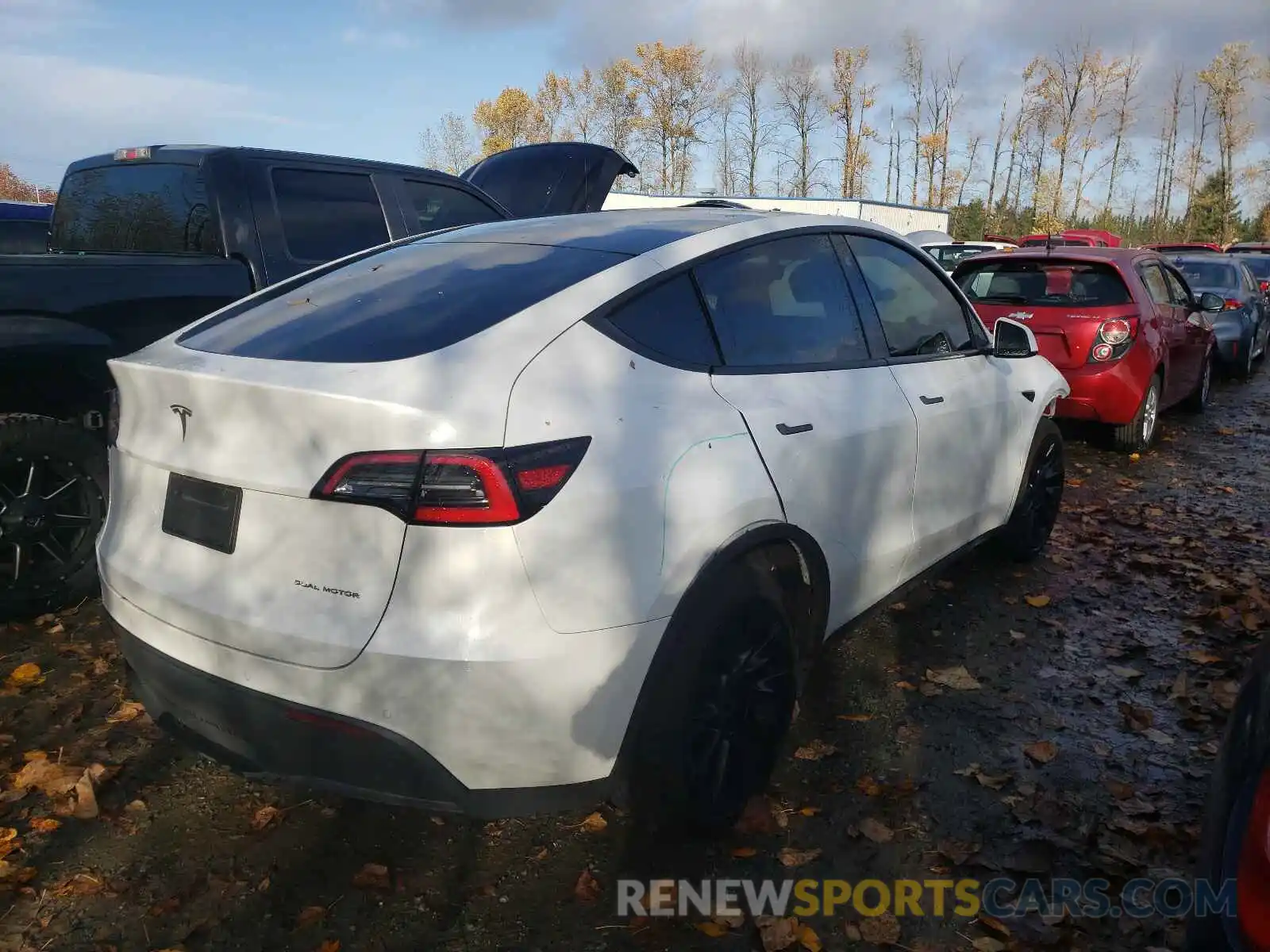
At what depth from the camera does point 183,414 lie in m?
2.38

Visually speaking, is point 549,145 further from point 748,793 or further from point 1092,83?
point 1092,83

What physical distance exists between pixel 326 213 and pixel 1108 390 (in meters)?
5.94

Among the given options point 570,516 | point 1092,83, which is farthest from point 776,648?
point 1092,83

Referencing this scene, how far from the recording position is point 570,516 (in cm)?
211

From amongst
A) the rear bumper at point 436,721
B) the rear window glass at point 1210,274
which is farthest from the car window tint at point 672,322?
the rear window glass at point 1210,274

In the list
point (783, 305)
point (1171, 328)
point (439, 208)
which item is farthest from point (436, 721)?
point (1171, 328)

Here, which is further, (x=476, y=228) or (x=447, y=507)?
(x=476, y=228)

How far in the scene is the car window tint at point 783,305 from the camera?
283cm

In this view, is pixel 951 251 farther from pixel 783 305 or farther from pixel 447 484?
pixel 447 484

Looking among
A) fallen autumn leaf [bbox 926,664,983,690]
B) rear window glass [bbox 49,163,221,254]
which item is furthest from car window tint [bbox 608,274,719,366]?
rear window glass [bbox 49,163,221,254]

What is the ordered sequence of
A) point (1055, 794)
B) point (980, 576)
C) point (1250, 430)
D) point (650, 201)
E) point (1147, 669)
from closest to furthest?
point (1055, 794) < point (1147, 669) < point (980, 576) < point (1250, 430) < point (650, 201)

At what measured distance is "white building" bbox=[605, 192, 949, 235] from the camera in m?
31.6

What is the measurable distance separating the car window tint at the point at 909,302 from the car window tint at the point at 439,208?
8.05 ft

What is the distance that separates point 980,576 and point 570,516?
350 centimetres
